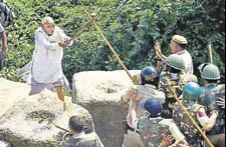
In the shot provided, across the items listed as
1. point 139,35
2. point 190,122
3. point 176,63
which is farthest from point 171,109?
point 139,35

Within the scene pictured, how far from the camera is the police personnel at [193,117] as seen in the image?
5.25 metres

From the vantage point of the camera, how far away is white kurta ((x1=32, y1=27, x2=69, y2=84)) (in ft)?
23.3

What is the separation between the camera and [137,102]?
577 cm

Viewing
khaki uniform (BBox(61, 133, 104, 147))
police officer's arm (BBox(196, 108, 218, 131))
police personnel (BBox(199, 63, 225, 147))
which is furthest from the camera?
police personnel (BBox(199, 63, 225, 147))

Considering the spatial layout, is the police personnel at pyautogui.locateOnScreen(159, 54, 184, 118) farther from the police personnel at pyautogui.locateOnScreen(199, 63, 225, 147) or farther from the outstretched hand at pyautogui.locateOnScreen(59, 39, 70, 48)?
the outstretched hand at pyautogui.locateOnScreen(59, 39, 70, 48)

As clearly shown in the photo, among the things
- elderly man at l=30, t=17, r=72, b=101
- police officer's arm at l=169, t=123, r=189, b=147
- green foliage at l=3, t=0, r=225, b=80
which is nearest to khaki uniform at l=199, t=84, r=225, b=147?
police officer's arm at l=169, t=123, r=189, b=147

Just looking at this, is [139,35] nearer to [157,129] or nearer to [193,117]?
[193,117]

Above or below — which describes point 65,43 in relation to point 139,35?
above

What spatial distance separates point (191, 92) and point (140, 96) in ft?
2.03

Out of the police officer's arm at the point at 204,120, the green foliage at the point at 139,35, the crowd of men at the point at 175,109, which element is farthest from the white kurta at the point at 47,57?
the police officer's arm at the point at 204,120

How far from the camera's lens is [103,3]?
11078 millimetres

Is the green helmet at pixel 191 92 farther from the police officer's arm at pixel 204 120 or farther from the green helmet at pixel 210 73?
the green helmet at pixel 210 73

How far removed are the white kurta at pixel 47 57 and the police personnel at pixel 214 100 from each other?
7.11 ft

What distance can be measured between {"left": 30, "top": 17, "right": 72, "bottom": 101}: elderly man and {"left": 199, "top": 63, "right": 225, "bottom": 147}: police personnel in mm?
1955
